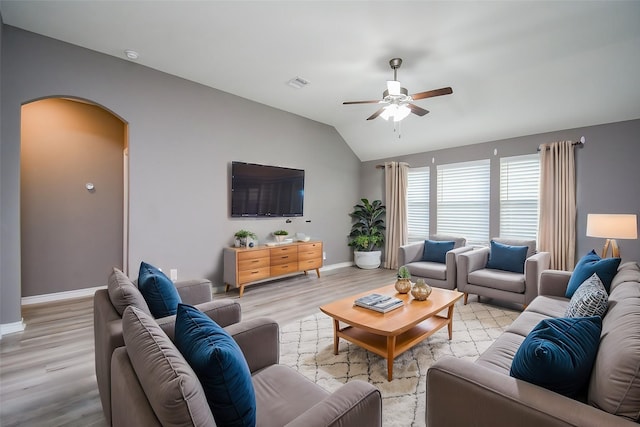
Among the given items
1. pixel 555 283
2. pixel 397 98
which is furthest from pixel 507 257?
pixel 397 98

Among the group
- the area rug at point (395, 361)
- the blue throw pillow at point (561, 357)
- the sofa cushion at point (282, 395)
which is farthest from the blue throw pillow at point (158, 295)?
the blue throw pillow at point (561, 357)

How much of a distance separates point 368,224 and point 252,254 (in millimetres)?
3036

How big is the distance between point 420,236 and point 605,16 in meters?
4.12

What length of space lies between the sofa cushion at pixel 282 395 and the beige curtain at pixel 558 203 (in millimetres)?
4538

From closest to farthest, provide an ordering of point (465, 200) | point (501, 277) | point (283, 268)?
point (501, 277) → point (283, 268) → point (465, 200)

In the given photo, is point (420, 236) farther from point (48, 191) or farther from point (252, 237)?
point (48, 191)

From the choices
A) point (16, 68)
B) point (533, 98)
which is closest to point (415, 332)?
point (533, 98)

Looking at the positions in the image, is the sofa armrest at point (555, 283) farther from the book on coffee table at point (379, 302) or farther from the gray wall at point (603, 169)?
the gray wall at point (603, 169)

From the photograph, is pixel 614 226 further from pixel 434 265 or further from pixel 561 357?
pixel 561 357

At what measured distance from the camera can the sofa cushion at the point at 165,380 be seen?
775mm

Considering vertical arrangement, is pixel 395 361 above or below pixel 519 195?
below

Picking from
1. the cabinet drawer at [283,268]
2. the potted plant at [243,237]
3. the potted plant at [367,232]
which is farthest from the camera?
the potted plant at [367,232]

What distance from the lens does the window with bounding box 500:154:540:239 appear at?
4652 mm

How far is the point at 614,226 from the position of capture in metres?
3.14
